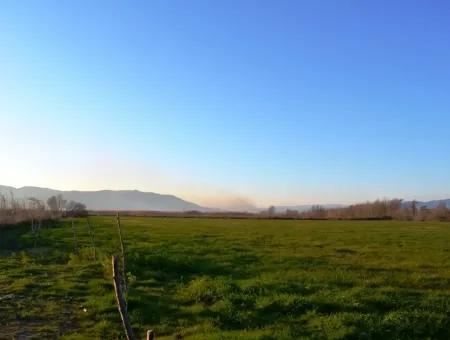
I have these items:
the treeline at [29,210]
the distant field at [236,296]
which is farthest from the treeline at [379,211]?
the distant field at [236,296]

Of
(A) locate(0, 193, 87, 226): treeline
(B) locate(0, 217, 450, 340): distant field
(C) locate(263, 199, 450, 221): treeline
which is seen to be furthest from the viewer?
(C) locate(263, 199, 450, 221): treeline

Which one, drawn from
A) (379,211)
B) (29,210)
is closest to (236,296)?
(29,210)

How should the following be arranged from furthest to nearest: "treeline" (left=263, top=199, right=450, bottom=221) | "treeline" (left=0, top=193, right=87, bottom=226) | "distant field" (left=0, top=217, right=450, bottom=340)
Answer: "treeline" (left=263, top=199, right=450, bottom=221)
"treeline" (left=0, top=193, right=87, bottom=226)
"distant field" (left=0, top=217, right=450, bottom=340)

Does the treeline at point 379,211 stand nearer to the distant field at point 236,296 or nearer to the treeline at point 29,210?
the treeline at point 29,210

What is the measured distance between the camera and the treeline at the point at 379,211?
4646 inches

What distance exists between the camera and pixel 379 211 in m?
144

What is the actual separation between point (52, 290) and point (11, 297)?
5.03 feet

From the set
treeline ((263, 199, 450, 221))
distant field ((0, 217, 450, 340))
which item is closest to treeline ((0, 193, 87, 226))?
distant field ((0, 217, 450, 340))

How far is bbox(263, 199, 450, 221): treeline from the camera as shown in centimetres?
11800

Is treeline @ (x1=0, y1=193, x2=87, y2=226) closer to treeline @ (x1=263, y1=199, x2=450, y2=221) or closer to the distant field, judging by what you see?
the distant field

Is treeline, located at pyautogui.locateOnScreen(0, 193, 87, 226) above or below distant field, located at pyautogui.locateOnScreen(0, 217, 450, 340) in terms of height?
above

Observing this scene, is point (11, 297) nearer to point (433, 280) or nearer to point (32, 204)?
point (433, 280)

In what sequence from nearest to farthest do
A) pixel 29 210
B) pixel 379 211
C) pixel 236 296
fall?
pixel 236 296 → pixel 29 210 → pixel 379 211

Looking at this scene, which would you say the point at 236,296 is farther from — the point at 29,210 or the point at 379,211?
the point at 379,211
